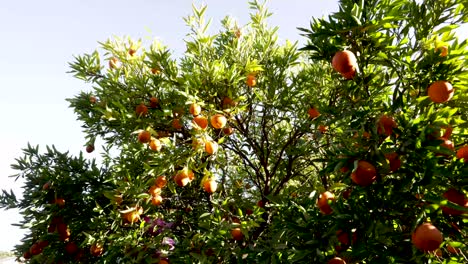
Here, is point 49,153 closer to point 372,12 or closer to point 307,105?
point 307,105

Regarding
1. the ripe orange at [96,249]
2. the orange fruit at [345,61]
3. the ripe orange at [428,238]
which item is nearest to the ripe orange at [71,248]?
the ripe orange at [96,249]

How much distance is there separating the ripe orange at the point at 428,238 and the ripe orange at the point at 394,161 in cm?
54

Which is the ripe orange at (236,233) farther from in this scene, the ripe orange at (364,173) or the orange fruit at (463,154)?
the orange fruit at (463,154)

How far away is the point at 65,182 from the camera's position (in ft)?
18.0

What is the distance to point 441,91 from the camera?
2.64 m

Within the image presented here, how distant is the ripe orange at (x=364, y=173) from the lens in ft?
8.11

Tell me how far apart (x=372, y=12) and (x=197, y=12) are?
8.48 feet

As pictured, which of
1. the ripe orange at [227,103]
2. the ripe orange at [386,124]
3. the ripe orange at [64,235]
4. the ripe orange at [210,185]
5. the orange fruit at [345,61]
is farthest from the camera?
the ripe orange at [64,235]

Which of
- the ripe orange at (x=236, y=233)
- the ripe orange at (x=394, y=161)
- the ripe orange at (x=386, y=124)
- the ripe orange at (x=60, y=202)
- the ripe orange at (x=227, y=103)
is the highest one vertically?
the ripe orange at (x=227, y=103)

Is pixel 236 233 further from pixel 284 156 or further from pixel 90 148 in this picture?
pixel 90 148

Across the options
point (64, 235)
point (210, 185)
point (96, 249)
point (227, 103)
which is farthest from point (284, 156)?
point (64, 235)

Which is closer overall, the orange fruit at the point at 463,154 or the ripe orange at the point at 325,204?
the orange fruit at the point at 463,154

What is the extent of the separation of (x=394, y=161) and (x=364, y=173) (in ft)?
1.19

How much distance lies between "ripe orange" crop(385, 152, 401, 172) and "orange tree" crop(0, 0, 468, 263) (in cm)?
3
